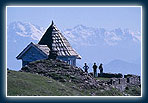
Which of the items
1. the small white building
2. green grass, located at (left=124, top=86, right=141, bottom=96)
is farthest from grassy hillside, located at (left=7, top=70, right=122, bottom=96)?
the small white building

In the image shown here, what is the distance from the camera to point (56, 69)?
33.5 metres

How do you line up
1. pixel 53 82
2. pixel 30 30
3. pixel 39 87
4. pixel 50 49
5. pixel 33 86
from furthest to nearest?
pixel 30 30 → pixel 50 49 → pixel 53 82 → pixel 39 87 → pixel 33 86

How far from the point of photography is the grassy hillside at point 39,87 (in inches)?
1037

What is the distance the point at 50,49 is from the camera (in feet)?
139

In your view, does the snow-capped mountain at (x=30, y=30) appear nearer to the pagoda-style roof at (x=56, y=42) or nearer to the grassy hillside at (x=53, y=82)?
the pagoda-style roof at (x=56, y=42)

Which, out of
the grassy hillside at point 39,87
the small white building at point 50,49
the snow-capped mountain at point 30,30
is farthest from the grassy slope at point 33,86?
the snow-capped mountain at point 30,30


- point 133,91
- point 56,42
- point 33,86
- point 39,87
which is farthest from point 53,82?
point 56,42

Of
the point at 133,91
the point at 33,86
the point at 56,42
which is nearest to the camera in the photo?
the point at 33,86

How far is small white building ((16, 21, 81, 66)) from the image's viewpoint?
42.0 metres

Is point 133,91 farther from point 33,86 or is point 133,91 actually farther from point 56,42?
point 33,86

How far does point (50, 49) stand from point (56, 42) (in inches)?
68.1

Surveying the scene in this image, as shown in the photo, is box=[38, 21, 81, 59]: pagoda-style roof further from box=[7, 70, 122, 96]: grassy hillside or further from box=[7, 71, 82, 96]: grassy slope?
box=[7, 71, 82, 96]: grassy slope
